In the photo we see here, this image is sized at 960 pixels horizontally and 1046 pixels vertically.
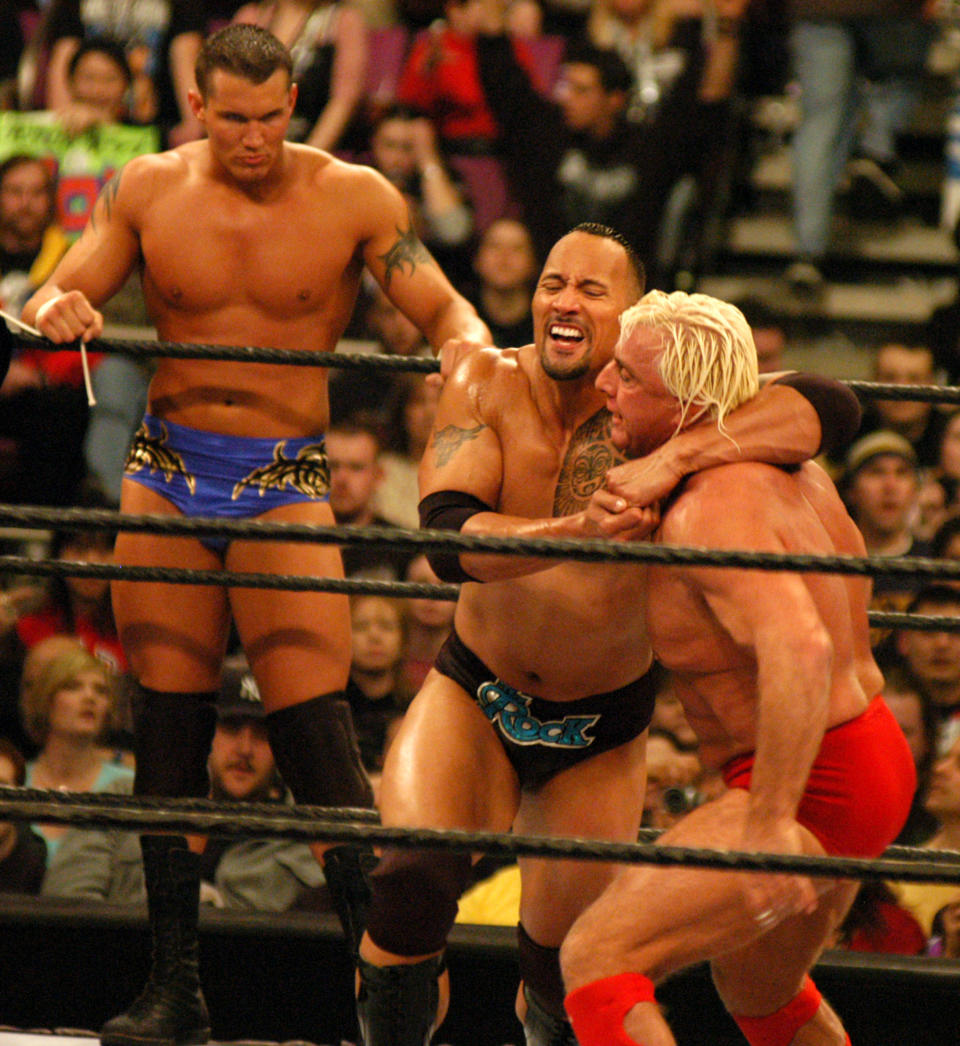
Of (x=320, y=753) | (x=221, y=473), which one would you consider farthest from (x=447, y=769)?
(x=221, y=473)

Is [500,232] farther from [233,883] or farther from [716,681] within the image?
[716,681]

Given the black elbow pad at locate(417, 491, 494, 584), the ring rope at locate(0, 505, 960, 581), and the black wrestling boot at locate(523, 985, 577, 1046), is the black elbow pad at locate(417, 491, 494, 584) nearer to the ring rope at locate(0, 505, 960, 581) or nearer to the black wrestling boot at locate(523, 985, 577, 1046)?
the ring rope at locate(0, 505, 960, 581)

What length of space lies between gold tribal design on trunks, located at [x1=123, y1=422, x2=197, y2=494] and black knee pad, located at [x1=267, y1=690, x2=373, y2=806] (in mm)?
377

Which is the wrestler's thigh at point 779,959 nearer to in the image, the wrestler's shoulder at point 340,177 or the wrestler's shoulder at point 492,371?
the wrestler's shoulder at point 492,371

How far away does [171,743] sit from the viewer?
2.22 metres

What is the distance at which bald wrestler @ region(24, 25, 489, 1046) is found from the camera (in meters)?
2.20

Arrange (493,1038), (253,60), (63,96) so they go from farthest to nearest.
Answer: (63,96) → (493,1038) → (253,60)

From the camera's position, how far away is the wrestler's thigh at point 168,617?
2246 mm

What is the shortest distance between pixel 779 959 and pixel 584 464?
678mm

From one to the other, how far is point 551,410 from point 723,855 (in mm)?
762

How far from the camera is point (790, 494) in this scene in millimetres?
1805

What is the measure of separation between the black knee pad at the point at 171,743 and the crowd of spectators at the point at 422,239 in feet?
2.54

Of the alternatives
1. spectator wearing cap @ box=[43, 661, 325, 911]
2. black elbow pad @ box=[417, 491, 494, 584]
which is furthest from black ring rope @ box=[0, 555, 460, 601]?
spectator wearing cap @ box=[43, 661, 325, 911]

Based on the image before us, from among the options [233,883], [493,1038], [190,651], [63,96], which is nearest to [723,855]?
[190,651]
